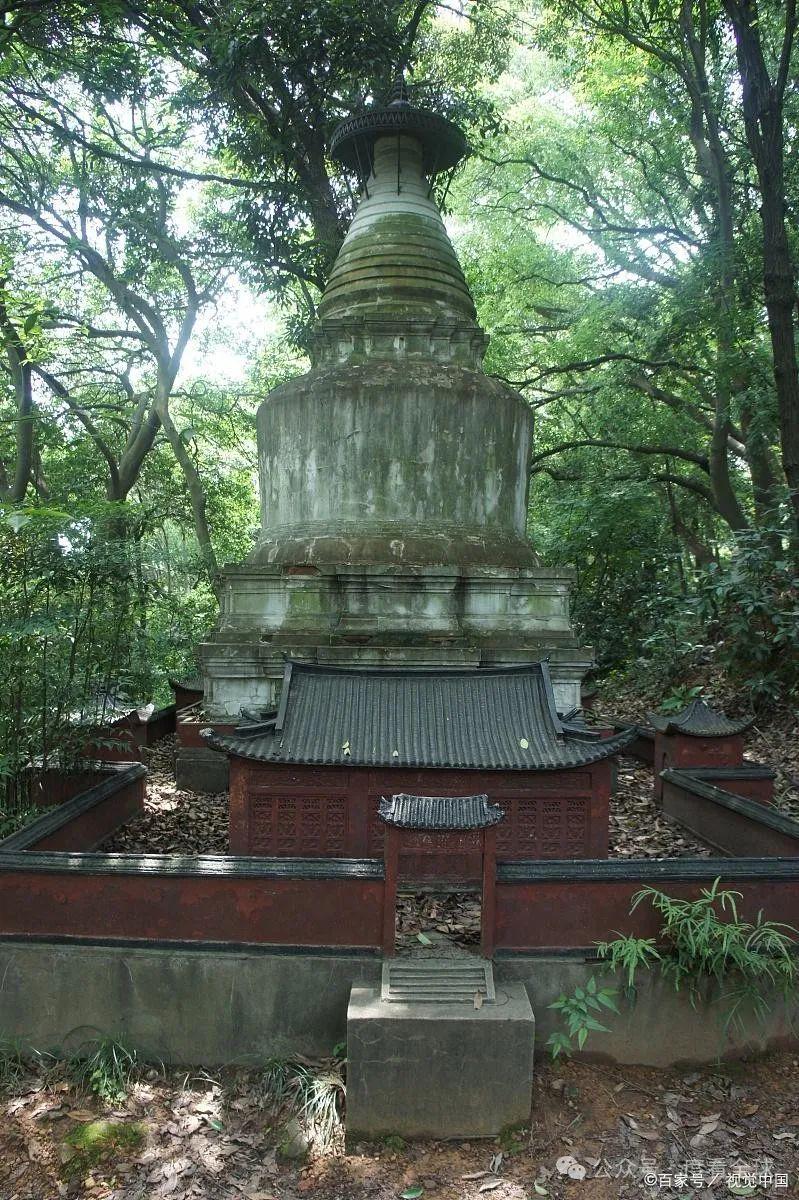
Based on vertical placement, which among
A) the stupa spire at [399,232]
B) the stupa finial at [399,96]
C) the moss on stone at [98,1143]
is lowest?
the moss on stone at [98,1143]

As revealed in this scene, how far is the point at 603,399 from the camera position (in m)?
21.7

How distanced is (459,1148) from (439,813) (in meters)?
2.17

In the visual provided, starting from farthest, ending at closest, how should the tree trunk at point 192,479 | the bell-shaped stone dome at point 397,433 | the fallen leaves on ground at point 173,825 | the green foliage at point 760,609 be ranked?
1. the tree trunk at point 192,479
2. the green foliage at point 760,609
3. the bell-shaped stone dome at point 397,433
4. the fallen leaves on ground at point 173,825

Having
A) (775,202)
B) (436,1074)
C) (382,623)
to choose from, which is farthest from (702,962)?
(775,202)

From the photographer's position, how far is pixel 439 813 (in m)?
5.76

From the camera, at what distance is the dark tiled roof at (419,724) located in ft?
23.9

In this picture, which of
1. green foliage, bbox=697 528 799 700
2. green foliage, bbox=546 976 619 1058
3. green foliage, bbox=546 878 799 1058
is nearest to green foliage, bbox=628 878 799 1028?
green foliage, bbox=546 878 799 1058

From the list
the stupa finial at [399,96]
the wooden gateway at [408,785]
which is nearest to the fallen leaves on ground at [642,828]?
the wooden gateway at [408,785]

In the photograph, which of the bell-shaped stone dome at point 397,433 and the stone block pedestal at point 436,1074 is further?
the bell-shaped stone dome at point 397,433

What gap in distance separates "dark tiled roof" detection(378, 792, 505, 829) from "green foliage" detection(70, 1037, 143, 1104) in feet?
8.66

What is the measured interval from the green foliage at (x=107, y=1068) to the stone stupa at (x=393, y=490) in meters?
4.50

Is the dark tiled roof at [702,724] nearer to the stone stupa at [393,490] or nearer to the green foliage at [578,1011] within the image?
the stone stupa at [393,490]

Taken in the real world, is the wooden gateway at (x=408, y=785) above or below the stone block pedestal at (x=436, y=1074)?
above

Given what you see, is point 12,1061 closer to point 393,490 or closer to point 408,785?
point 408,785
